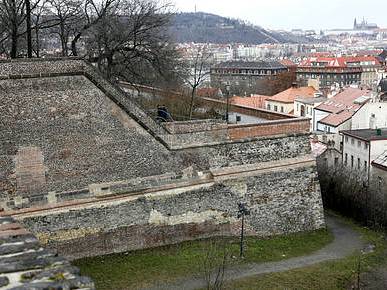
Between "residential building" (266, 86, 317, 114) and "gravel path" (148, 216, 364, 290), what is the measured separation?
112ft

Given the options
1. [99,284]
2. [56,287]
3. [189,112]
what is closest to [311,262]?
[99,284]

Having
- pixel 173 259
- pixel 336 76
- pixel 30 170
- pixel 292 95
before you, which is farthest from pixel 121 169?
pixel 336 76

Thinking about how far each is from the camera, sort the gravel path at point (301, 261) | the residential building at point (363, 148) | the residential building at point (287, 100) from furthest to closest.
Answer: the residential building at point (287, 100), the residential building at point (363, 148), the gravel path at point (301, 261)

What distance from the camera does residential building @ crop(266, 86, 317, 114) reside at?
5488cm

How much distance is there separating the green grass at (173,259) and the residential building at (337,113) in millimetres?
20066

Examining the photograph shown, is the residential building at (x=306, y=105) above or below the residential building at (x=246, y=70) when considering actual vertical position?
below

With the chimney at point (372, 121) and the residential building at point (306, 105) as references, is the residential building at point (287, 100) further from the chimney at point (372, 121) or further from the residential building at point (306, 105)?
the chimney at point (372, 121)

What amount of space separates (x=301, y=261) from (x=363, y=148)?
16640 mm

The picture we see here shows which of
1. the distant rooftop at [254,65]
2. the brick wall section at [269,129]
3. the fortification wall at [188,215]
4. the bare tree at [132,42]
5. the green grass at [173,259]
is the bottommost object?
the green grass at [173,259]

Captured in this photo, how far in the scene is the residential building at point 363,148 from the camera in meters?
31.5

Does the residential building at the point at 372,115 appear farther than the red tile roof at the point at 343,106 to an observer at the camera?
No

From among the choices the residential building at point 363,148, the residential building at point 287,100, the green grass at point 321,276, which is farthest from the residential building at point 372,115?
the green grass at point 321,276

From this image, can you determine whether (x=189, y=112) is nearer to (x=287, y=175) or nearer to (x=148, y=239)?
(x=287, y=175)

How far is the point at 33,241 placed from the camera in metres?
5.23
